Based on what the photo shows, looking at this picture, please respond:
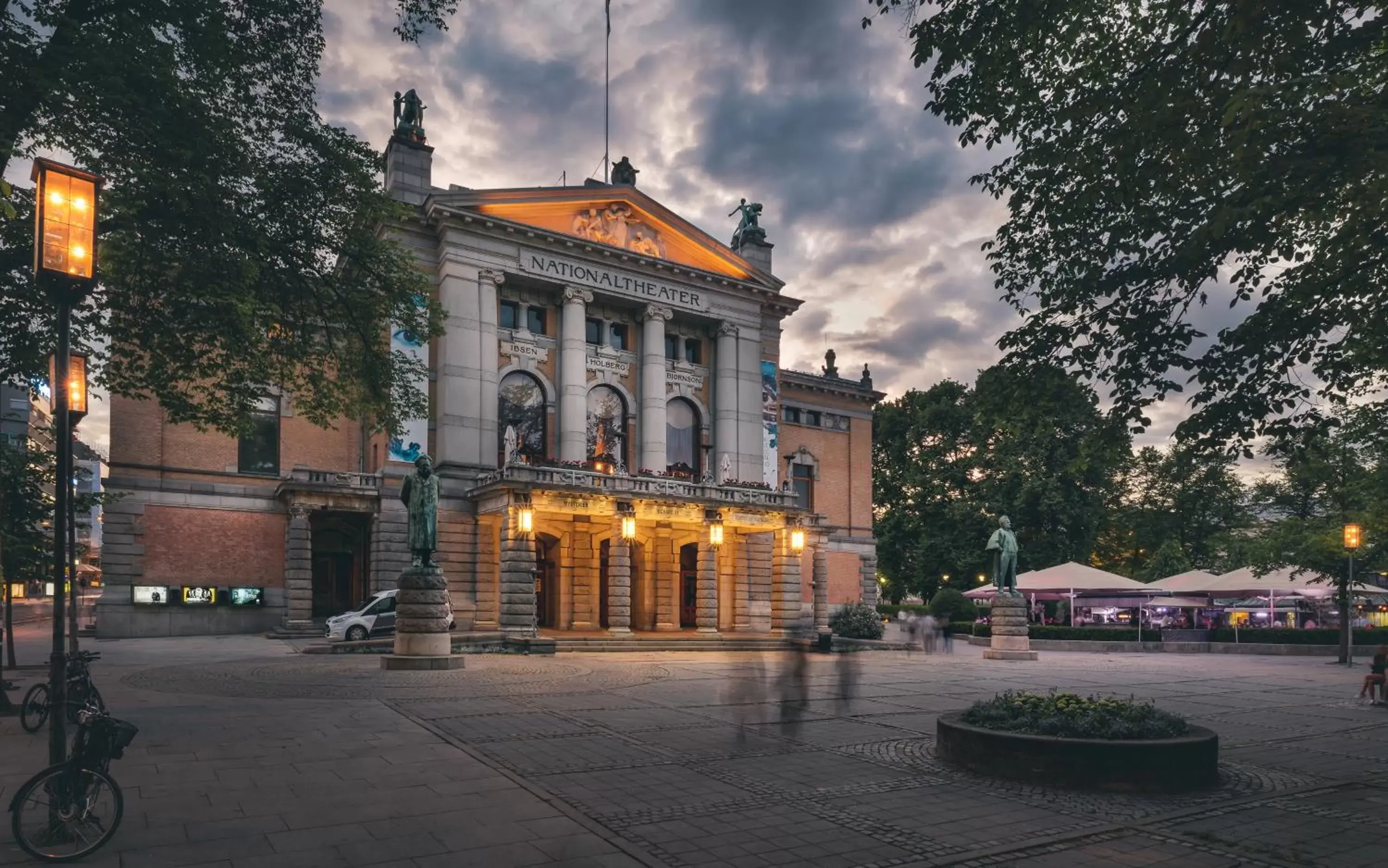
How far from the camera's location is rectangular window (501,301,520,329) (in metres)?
40.7

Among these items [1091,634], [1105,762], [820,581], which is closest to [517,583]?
[820,581]

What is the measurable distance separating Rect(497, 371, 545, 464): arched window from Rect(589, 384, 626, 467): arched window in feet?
8.04

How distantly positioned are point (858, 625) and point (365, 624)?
1895 cm

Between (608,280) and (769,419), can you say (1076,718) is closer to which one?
(608,280)

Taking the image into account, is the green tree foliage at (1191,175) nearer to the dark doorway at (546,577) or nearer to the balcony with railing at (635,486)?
the balcony with railing at (635,486)

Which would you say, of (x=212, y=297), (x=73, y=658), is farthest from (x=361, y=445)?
(x=73, y=658)

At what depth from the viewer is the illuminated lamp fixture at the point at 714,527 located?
125 ft

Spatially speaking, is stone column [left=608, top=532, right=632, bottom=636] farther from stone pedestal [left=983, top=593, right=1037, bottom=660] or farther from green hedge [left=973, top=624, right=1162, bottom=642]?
green hedge [left=973, top=624, right=1162, bottom=642]

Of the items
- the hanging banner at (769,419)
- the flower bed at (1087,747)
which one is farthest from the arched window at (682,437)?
the flower bed at (1087,747)

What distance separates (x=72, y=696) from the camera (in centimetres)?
1137

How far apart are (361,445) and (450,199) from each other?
11.5m

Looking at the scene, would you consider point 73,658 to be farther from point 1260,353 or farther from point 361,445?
point 361,445

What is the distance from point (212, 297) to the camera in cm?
1605

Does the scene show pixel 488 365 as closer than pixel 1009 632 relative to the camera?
No
